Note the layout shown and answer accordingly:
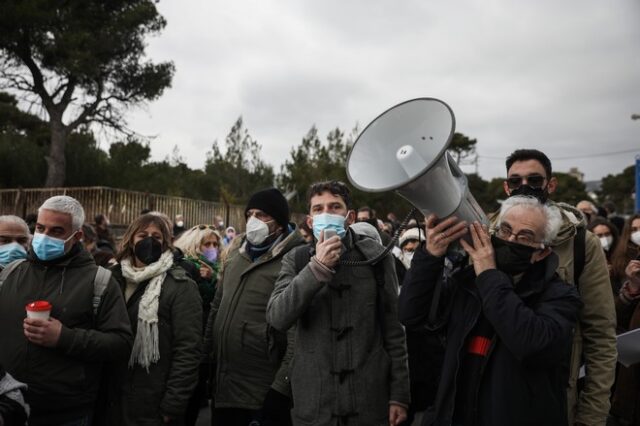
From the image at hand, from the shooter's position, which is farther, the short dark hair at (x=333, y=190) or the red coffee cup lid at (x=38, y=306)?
the short dark hair at (x=333, y=190)

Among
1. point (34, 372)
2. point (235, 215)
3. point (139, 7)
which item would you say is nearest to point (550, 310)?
point (34, 372)

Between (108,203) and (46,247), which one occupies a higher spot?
(108,203)

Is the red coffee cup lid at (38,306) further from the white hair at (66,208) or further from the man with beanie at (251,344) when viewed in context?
the man with beanie at (251,344)

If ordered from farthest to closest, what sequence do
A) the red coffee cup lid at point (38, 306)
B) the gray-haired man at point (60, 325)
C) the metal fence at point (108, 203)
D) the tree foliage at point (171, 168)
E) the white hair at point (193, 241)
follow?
the tree foliage at point (171, 168)
the metal fence at point (108, 203)
the white hair at point (193, 241)
the gray-haired man at point (60, 325)
the red coffee cup lid at point (38, 306)

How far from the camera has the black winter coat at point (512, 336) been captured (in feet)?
6.12

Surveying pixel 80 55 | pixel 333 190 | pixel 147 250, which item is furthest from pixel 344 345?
pixel 80 55

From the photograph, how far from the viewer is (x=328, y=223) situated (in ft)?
8.67

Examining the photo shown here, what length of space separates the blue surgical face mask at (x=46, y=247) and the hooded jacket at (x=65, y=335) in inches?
1.5

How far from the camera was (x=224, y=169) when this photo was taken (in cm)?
3130

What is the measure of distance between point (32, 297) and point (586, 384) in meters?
2.66

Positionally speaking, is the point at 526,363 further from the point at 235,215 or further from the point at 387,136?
the point at 235,215

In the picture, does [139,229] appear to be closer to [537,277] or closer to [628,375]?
[537,277]

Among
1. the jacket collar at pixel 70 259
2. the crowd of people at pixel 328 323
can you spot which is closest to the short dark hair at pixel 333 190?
the crowd of people at pixel 328 323

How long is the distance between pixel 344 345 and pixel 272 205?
1308 millimetres
